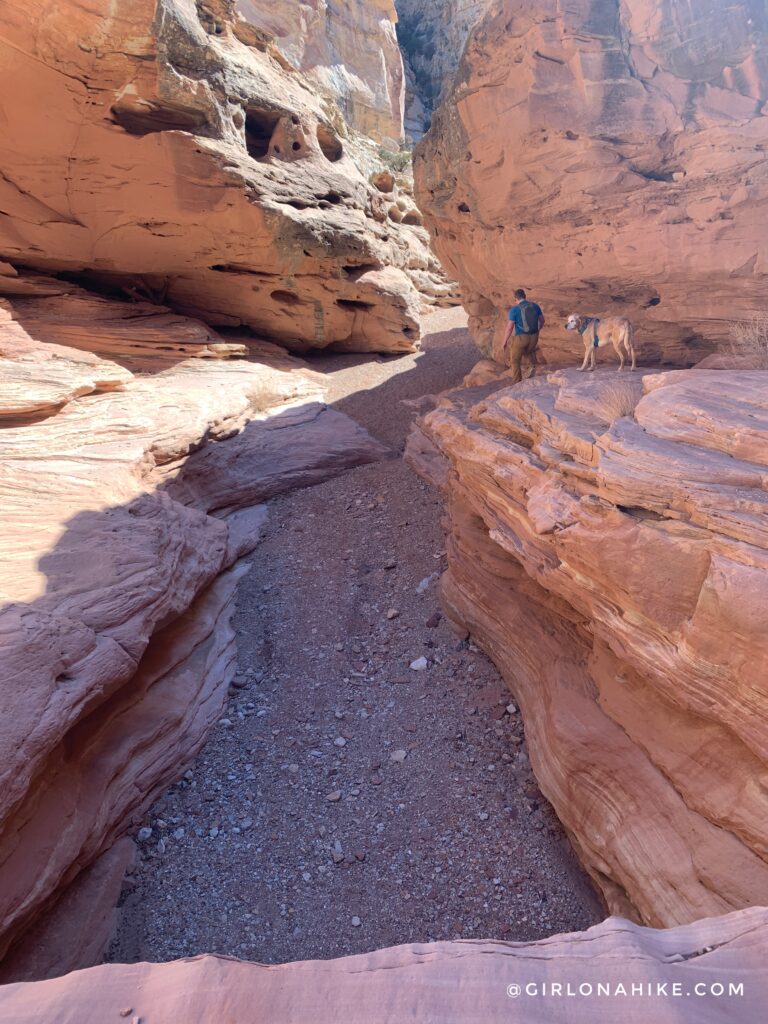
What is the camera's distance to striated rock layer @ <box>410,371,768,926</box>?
12.4 ft

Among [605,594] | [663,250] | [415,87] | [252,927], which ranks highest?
[415,87]

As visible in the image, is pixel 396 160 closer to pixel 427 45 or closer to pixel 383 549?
pixel 427 45

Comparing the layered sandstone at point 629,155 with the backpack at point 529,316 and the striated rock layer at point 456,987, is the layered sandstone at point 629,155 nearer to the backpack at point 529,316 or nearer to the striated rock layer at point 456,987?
the backpack at point 529,316

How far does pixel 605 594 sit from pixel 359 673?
3527mm

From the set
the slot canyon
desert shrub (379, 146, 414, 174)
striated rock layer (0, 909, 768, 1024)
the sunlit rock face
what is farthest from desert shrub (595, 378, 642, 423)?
the sunlit rock face

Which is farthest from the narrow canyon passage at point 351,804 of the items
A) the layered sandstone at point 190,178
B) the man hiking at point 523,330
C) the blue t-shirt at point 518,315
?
the layered sandstone at point 190,178

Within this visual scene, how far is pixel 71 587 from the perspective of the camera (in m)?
5.84

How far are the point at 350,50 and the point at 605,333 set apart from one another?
99.8 ft

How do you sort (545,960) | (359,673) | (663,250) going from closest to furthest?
1. (545,960)
2. (359,673)
3. (663,250)

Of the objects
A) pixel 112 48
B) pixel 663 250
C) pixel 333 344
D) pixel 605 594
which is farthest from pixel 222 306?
pixel 605 594

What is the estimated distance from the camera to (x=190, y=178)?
496 inches

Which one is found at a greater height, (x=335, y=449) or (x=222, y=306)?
(x=222, y=306)

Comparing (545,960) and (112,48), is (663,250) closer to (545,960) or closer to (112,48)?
(545,960)

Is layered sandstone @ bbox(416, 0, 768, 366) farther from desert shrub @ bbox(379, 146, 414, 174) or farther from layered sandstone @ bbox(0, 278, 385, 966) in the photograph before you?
desert shrub @ bbox(379, 146, 414, 174)
